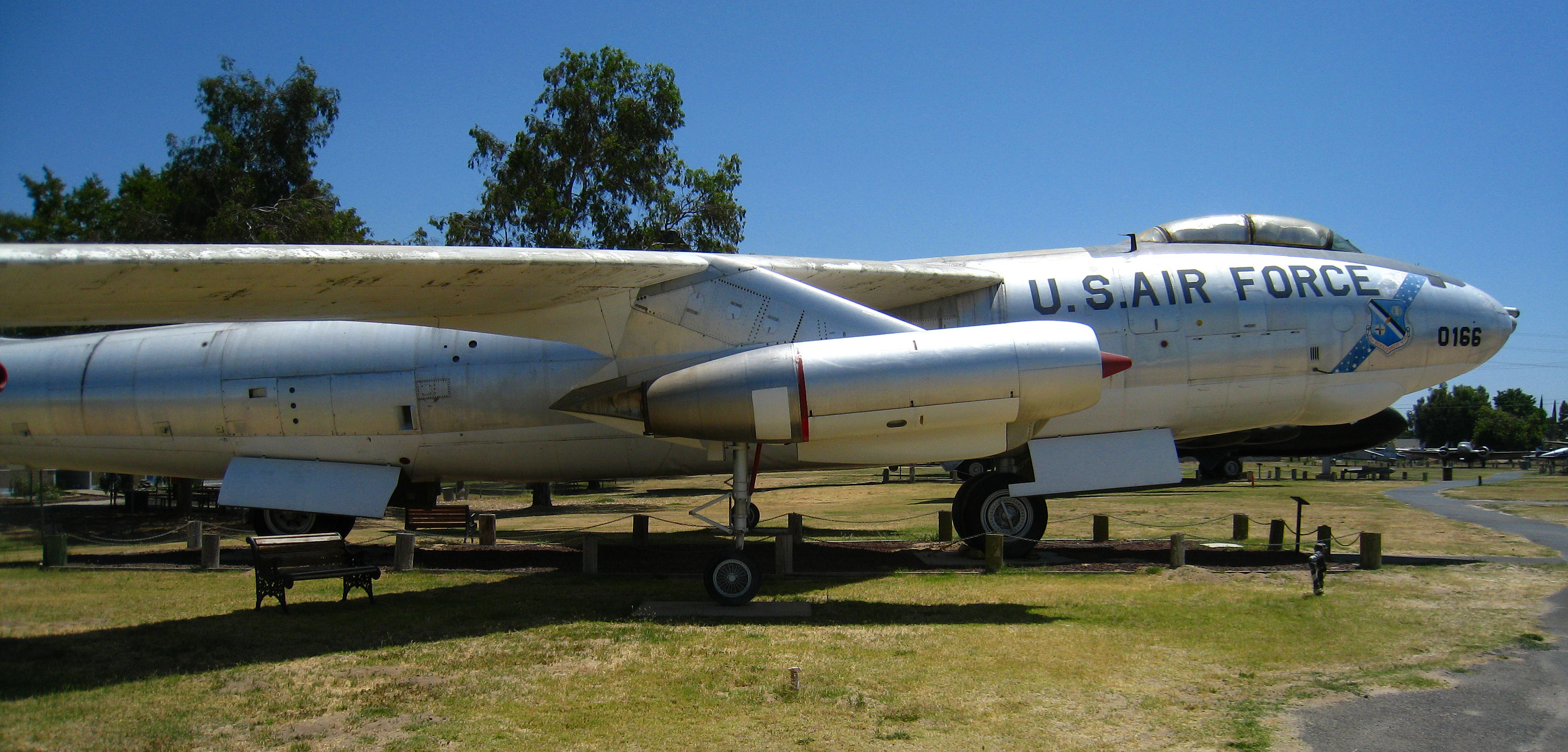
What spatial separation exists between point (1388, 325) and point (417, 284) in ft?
40.8

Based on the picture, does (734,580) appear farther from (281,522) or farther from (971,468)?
(971,468)

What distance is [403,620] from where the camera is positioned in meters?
9.33

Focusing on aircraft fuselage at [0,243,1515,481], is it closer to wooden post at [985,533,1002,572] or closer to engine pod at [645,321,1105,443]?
wooden post at [985,533,1002,572]

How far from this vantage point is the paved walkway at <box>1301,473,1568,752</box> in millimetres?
5637

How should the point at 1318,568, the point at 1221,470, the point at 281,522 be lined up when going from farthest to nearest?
the point at 1221,470, the point at 281,522, the point at 1318,568

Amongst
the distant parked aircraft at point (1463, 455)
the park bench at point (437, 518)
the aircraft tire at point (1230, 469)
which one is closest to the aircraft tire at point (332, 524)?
the park bench at point (437, 518)

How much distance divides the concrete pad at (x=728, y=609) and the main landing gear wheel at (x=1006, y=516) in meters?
3.82

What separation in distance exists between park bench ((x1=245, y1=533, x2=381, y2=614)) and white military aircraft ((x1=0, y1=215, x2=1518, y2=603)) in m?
2.44

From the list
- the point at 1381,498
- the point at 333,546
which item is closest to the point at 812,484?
the point at 1381,498

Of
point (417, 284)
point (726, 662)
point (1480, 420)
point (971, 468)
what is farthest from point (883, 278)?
point (1480, 420)

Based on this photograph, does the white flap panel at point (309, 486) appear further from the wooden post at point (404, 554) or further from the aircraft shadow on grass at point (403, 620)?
the aircraft shadow on grass at point (403, 620)

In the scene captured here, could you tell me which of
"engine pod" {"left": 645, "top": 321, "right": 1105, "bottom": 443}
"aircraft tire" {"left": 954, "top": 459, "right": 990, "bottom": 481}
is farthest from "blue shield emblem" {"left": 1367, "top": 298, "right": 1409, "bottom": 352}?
"aircraft tire" {"left": 954, "top": 459, "right": 990, "bottom": 481}

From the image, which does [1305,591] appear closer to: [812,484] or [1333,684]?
[1333,684]

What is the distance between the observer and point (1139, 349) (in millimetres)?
12789
